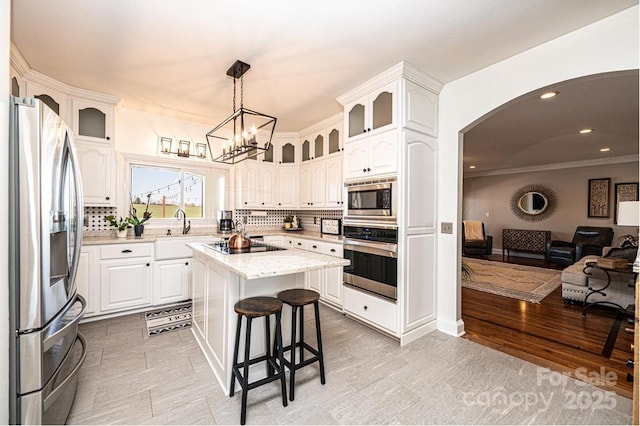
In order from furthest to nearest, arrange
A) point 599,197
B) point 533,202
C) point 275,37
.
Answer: point 533,202
point 599,197
point 275,37

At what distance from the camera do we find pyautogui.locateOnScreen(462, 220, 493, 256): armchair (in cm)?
758

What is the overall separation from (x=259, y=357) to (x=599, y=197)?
8.75 m

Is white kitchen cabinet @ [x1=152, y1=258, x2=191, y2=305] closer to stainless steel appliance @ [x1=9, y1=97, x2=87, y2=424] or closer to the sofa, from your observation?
stainless steel appliance @ [x1=9, y1=97, x2=87, y2=424]

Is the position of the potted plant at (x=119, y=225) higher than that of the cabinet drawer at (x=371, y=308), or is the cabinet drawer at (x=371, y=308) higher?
the potted plant at (x=119, y=225)

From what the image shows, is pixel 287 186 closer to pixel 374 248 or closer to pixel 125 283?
pixel 374 248

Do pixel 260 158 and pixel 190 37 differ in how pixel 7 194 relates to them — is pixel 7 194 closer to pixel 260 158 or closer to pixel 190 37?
pixel 190 37

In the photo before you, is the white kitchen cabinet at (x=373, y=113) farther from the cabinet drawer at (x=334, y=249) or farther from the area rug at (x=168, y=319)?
the area rug at (x=168, y=319)

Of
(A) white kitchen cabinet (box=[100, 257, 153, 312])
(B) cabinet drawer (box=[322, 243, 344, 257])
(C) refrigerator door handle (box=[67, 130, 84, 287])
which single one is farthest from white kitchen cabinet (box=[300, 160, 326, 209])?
(C) refrigerator door handle (box=[67, 130, 84, 287])

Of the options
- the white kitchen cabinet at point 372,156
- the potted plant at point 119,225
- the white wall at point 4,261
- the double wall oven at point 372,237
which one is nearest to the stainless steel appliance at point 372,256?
the double wall oven at point 372,237

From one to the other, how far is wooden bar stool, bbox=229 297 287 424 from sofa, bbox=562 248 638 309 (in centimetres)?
419

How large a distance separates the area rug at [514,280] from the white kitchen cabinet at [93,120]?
5727 millimetres

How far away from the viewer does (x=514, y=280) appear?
515cm

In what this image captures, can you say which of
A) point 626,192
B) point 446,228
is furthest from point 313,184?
point 626,192

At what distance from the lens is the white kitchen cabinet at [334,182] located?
3.92 m
